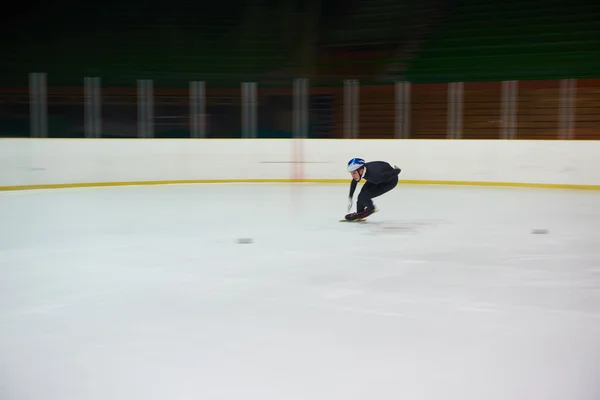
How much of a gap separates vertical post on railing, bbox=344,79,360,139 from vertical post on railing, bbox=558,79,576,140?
11.6 feet

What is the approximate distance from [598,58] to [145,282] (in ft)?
40.6

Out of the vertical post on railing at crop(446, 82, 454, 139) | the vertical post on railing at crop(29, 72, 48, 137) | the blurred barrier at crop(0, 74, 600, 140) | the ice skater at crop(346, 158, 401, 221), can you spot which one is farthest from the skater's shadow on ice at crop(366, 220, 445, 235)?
the vertical post on railing at crop(29, 72, 48, 137)

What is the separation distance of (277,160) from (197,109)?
5.59ft

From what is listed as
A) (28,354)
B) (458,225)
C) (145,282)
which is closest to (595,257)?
(458,225)

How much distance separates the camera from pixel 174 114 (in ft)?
44.8

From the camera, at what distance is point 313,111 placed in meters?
15.4

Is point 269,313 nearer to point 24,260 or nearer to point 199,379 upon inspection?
point 199,379

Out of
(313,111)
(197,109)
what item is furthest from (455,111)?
(197,109)

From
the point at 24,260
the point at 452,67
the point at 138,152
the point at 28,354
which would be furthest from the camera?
the point at 452,67

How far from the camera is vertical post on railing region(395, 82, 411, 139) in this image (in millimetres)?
12617

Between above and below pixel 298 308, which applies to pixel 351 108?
above

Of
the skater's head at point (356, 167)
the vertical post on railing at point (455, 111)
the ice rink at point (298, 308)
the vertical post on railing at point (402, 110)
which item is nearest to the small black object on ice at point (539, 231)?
the ice rink at point (298, 308)

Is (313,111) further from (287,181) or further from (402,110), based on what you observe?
(287,181)

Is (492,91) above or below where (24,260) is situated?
above
